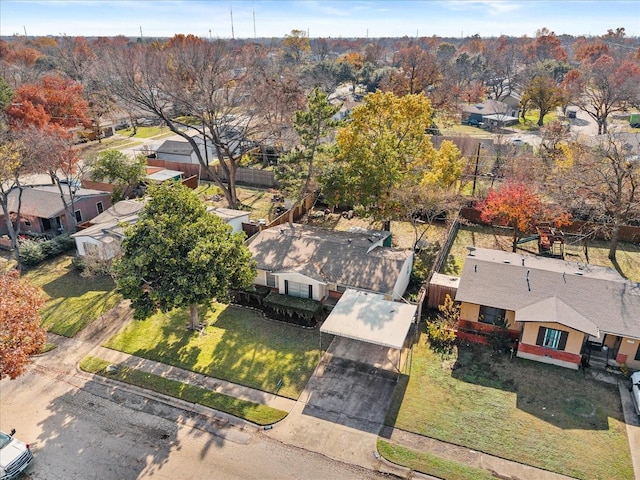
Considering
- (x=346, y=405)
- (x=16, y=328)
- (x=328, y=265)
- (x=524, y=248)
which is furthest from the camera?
(x=524, y=248)

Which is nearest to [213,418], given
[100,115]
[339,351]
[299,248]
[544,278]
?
[339,351]

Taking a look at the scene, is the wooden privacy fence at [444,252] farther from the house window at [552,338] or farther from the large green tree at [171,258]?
the large green tree at [171,258]

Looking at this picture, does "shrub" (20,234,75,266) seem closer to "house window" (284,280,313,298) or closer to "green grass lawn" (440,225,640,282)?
"house window" (284,280,313,298)

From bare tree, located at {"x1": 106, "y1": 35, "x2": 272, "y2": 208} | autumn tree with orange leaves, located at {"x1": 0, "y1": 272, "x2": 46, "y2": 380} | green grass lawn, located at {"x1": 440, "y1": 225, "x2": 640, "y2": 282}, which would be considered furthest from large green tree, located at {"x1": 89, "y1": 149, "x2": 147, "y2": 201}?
green grass lawn, located at {"x1": 440, "y1": 225, "x2": 640, "y2": 282}

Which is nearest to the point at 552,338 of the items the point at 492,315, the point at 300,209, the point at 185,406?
the point at 492,315

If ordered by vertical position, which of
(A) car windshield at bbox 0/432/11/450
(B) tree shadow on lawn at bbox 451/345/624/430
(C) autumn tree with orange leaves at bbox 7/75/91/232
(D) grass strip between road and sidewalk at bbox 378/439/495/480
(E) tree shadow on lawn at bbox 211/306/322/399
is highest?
(C) autumn tree with orange leaves at bbox 7/75/91/232

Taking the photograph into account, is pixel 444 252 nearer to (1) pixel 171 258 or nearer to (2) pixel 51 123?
(1) pixel 171 258

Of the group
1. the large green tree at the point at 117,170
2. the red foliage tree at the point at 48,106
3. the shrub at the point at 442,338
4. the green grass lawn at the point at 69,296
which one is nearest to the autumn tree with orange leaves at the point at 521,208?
the shrub at the point at 442,338
